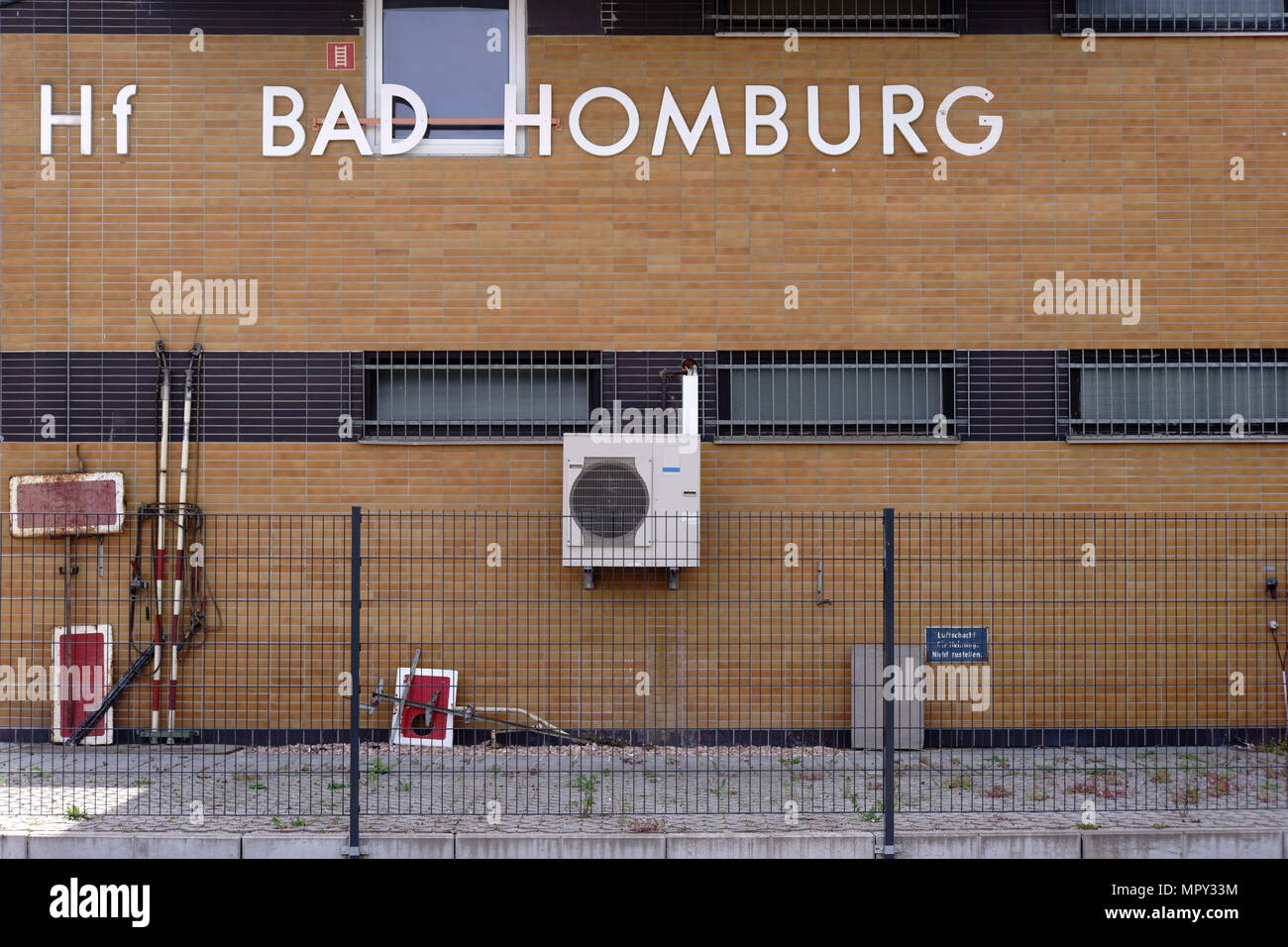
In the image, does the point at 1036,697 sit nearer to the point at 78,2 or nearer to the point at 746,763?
the point at 746,763

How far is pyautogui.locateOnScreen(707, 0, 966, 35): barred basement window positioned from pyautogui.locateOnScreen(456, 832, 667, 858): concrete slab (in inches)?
283

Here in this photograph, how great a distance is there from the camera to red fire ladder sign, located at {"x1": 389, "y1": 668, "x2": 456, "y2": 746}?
1047 centimetres

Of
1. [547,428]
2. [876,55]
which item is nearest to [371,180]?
[547,428]

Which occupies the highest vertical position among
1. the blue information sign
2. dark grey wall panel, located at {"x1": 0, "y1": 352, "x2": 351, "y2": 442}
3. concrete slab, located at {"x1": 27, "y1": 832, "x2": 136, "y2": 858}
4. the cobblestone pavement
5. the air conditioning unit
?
dark grey wall panel, located at {"x1": 0, "y1": 352, "x2": 351, "y2": 442}

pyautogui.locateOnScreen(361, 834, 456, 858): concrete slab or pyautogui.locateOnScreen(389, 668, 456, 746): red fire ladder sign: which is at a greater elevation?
pyautogui.locateOnScreen(389, 668, 456, 746): red fire ladder sign

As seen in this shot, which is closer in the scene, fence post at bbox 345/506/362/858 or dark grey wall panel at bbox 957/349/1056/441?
fence post at bbox 345/506/362/858

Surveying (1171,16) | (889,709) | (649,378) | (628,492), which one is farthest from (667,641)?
(1171,16)

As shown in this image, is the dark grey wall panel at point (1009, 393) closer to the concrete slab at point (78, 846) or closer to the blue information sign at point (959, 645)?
the blue information sign at point (959, 645)

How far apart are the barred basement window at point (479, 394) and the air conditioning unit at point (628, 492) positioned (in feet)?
2.37

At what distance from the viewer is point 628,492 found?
10.5 meters

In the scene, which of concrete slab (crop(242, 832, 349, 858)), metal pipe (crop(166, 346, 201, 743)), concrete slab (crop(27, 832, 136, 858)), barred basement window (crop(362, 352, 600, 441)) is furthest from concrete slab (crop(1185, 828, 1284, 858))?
metal pipe (crop(166, 346, 201, 743))

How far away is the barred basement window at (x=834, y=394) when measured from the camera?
438 inches

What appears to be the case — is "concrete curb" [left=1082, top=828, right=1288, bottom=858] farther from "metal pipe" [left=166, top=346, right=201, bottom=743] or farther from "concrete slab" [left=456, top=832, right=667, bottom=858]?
"metal pipe" [left=166, top=346, right=201, bottom=743]

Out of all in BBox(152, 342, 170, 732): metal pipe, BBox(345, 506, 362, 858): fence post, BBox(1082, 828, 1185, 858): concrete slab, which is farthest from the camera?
BBox(152, 342, 170, 732): metal pipe
